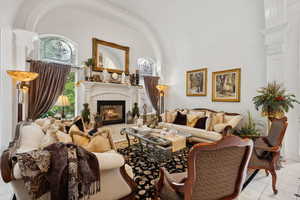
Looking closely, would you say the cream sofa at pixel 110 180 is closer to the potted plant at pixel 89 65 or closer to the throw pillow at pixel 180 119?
the throw pillow at pixel 180 119

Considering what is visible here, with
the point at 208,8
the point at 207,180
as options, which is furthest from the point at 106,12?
the point at 207,180

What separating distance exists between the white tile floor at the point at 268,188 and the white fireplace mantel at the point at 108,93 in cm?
288

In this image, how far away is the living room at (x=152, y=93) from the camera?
52.3 inches

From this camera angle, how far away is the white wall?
416cm

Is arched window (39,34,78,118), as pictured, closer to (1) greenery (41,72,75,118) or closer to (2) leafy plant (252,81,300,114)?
(1) greenery (41,72,75,118)

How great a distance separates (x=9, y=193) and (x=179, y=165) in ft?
8.71

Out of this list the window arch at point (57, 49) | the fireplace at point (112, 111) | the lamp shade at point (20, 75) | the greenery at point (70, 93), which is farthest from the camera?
the fireplace at point (112, 111)

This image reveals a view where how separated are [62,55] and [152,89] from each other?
3.45 metres

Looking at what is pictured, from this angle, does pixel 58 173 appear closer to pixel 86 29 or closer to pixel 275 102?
pixel 275 102

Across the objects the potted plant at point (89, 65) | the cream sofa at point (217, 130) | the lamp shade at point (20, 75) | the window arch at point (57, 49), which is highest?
the window arch at point (57, 49)

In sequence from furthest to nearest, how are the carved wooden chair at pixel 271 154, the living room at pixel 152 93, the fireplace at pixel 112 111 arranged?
the fireplace at pixel 112 111 → the carved wooden chair at pixel 271 154 → the living room at pixel 152 93

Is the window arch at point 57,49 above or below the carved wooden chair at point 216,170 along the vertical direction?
above

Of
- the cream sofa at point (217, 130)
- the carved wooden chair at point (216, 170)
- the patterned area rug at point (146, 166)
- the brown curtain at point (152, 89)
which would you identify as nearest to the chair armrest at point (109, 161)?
the carved wooden chair at point (216, 170)

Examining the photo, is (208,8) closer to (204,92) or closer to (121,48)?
(204,92)
